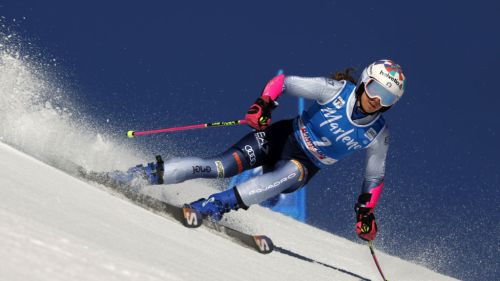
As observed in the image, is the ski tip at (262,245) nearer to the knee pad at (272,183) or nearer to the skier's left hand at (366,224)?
the knee pad at (272,183)

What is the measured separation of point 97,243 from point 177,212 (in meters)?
1.93

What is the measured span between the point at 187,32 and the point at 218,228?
2.91 metres

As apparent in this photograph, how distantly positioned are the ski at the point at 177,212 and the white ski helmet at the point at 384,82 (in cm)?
111

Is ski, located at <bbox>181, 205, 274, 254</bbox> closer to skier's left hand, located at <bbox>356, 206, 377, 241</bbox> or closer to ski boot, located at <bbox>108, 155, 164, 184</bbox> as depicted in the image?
ski boot, located at <bbox>108, 155, 164, 184</bbox>

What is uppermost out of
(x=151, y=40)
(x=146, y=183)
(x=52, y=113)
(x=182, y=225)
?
(x=151, y=40)

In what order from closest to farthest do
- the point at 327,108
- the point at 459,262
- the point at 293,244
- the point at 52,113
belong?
the point at 327,108, the point at 52,113, the point at 293,244, the point at 459,262

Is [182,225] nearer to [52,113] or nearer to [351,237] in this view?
[52,113]

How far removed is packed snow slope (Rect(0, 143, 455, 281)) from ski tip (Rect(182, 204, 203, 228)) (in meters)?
0.04

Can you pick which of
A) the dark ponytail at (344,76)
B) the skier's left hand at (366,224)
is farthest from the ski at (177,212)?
the dark ponytail at (344,76)

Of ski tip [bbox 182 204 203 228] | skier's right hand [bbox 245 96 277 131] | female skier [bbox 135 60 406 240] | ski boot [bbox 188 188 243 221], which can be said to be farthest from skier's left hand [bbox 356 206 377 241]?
→ ski tip [bbox 182 204 203 228]

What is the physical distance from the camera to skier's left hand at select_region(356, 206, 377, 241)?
480cm

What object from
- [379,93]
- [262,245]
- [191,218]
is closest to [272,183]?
[262,245]

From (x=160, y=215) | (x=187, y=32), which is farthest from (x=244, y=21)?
(x=160, y=215)

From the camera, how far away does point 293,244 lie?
5688 mm
